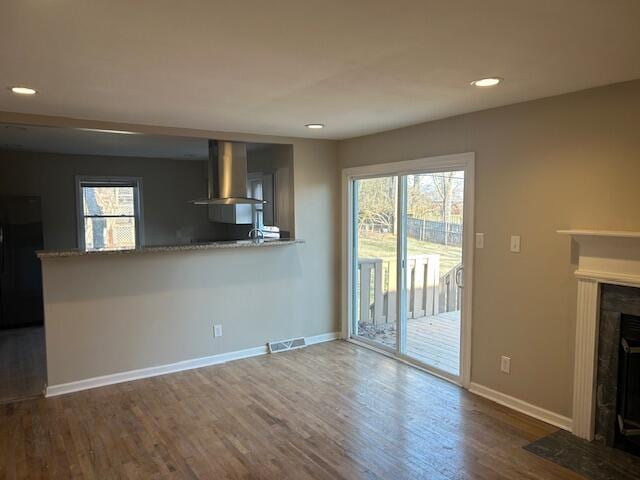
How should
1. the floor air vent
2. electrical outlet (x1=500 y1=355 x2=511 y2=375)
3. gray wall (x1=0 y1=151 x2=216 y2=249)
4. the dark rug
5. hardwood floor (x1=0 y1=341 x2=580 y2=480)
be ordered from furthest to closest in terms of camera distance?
gray wall (x1=0 y1=151 x2=216 y2=249), the floor air vent, electrical outlet (x1=500 y1=355 x2=511 y2=375), hardwood floor (x1=0 y1=341 x2=580 y2=480), the dark rug

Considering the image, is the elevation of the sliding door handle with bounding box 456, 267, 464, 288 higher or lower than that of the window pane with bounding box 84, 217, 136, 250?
lower

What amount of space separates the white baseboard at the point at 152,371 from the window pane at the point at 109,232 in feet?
8.64

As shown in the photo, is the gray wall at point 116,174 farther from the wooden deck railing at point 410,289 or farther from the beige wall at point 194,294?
the wooden deck railing at point 410,289

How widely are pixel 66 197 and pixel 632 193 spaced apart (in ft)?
20.4

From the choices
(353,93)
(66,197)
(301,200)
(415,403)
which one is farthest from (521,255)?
(66,197)

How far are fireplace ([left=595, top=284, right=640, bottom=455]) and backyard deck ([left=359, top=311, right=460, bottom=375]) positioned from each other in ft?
3.93

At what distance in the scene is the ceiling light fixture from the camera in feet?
8.33

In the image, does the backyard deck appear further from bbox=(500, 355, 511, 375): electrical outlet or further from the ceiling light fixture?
the ceiling light fixture

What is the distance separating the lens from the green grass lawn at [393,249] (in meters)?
3.88

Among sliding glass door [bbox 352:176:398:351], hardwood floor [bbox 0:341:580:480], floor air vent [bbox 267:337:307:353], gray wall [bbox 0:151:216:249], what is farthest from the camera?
gray wall [bbox 0:151:216:249]

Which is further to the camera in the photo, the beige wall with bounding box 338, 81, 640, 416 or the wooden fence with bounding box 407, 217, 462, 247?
the wooden fence with bounding box 407, 217, 462, 247

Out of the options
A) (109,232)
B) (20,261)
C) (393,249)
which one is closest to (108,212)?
(109,232)

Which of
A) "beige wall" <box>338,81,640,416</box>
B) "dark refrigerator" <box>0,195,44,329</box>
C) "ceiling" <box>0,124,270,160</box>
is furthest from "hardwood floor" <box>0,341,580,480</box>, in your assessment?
"dark refrigerator" <box>0,195,44,329</box>

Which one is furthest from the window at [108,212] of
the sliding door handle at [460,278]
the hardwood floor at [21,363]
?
the sliding door handle at [460,278]
